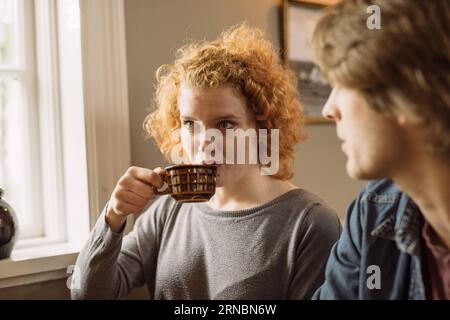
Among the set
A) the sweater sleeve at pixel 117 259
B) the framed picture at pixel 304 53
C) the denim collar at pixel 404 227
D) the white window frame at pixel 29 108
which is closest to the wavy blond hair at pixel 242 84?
the sweater sleeve at pixel 117 259

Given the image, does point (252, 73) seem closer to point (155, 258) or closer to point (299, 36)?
point (155, 258)

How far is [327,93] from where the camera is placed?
263 cm

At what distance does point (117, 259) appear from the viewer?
1.56 metres

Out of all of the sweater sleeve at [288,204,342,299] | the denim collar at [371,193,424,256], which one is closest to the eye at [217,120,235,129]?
the sweater sleeve at [288,204,342,299]

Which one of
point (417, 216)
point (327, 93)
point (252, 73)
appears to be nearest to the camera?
point (417, 216)

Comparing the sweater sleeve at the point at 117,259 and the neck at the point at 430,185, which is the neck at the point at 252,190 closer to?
the sweater sleeve at the point at 117,259

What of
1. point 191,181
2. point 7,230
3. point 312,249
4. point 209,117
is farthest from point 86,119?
point 312,249

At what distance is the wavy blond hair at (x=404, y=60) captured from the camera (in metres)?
0.88

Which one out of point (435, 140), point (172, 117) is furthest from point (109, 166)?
point (435, 140)

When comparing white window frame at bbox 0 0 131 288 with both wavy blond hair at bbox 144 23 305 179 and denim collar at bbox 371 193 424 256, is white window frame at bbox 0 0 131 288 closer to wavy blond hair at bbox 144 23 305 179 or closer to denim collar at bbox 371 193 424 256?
wavy blond hair at bbox 144 23 305 179

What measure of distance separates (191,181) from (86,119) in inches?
23.9

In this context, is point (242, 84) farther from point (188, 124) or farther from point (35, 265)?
point (35, 265)

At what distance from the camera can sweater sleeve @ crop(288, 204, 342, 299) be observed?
138 centimetres
